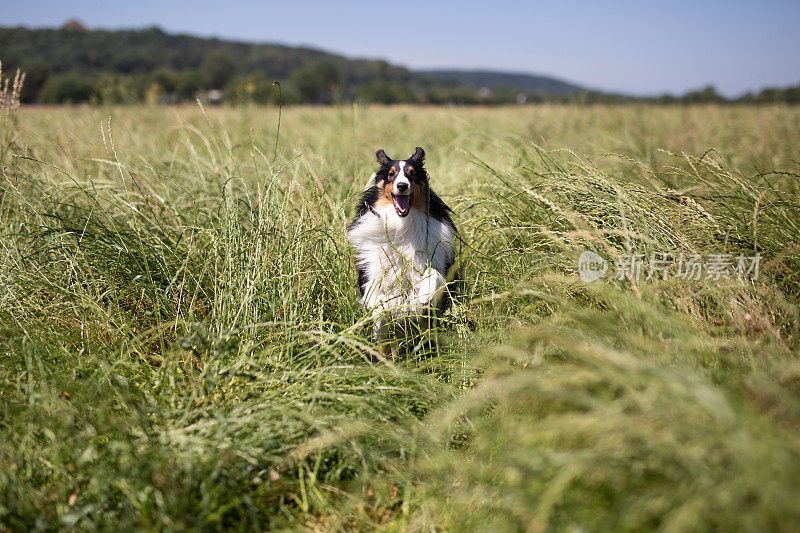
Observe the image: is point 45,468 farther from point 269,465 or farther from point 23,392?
point 269,465

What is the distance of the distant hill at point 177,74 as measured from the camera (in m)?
8.17

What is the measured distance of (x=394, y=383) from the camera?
6.07ft

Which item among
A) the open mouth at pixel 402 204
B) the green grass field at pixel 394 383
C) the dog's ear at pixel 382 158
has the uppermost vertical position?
the dog's ear at pixel 382 158

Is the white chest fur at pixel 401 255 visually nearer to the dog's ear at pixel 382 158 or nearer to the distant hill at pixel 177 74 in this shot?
the dog's ear at pixel 382 158

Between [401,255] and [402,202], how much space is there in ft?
1.06

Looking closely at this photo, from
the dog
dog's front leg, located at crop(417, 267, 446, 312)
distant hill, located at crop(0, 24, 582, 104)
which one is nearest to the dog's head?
the dog

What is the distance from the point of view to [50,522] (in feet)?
4.01

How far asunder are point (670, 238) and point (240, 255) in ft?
7.07

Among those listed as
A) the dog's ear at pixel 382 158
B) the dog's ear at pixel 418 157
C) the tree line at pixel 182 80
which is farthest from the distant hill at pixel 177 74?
the dog's ear at pixel 418 157

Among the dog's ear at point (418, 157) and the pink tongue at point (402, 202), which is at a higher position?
the dog's ear at point (418, 157)

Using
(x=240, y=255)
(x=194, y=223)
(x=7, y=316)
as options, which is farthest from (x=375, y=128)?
(x=7, y=316)

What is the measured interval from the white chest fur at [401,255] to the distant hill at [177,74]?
49.4 inches

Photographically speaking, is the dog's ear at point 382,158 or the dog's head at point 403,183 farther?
the dog's ear at point 382,158

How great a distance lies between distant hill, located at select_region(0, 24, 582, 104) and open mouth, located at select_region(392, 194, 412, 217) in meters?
1.23
